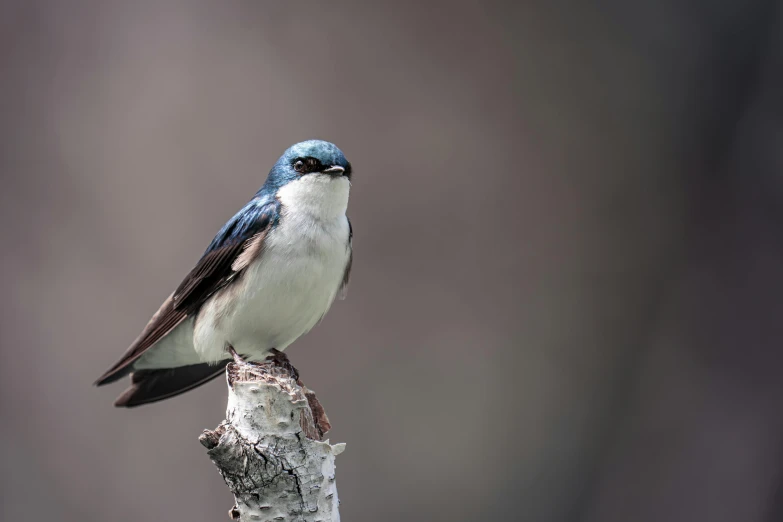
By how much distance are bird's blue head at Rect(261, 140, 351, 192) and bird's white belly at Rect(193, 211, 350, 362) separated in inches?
5.2

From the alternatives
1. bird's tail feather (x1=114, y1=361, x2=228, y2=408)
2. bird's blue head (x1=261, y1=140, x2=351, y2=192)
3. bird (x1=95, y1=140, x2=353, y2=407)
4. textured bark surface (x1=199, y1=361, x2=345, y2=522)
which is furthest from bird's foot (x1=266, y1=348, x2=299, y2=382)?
textured bark surface (x1=199, y1=361, x2=345, y2=522)

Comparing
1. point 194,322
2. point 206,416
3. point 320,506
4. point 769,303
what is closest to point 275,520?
point 320,506

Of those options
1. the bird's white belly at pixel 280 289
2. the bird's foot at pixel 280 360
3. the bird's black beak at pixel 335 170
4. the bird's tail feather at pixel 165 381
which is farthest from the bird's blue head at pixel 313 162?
the bird's tail feather at pixel 165 381

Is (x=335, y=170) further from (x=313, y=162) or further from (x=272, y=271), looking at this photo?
(x=272, y=271)

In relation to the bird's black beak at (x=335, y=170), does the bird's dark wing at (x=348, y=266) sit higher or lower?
lower

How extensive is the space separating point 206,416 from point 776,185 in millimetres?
2867

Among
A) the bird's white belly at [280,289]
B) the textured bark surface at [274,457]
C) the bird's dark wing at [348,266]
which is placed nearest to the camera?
the textured bark surface at [274,457]

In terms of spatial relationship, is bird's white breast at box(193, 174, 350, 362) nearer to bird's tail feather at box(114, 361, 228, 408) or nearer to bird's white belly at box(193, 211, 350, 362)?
bird's white belly at box(193, 211, 350, 362)

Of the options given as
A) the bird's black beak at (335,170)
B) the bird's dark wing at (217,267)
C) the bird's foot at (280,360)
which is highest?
the bird's black beak at (335,170)

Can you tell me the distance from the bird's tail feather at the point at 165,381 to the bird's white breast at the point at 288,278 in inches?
10.2

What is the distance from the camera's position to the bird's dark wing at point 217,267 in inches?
69.8

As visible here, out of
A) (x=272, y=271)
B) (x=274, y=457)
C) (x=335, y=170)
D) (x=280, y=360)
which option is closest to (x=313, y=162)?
(x=335, y=170)

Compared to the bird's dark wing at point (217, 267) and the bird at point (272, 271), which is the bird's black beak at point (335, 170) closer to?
the bird at point (272, 271)

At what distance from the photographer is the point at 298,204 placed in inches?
70.1
